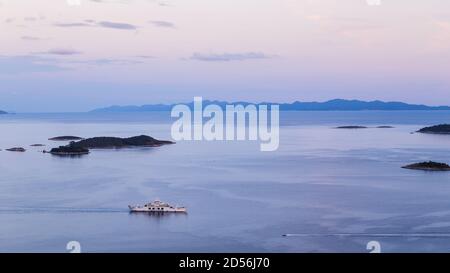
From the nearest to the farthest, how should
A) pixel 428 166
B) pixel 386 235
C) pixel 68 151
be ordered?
1. pixel 386 235
2. pixel 428 166
3. pixel 68 151

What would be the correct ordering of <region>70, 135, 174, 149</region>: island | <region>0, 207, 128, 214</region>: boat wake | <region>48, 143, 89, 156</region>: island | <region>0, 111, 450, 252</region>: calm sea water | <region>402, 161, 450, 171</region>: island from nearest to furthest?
<region>0, 111, 450, 252</region>: calm sea water, <region>0, 207, 128, 214</region>: boat wake, <region>402, 161, 450, 171</region>: island, <region>48, 143, 89, 156</region>: island, <region>70, 135, 174, 149</region>: island

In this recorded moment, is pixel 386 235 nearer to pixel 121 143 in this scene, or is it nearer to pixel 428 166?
pixel 428 166

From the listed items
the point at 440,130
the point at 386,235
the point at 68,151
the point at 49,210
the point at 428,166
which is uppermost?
the point at 440,130

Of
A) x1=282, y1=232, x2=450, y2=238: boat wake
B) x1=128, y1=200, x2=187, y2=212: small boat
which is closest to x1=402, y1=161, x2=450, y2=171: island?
x1=282, y1=232, x2=450, y2=238: boat wake

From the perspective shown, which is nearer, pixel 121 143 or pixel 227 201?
pixel 227 201

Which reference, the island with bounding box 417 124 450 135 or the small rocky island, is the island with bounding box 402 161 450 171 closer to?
the small rocky island

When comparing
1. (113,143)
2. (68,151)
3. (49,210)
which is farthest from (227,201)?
(113,143)

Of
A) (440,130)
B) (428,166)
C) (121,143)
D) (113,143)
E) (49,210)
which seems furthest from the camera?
(440,130)

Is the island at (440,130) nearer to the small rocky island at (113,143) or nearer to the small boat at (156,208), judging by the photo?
the small rocky island at (113,143)
